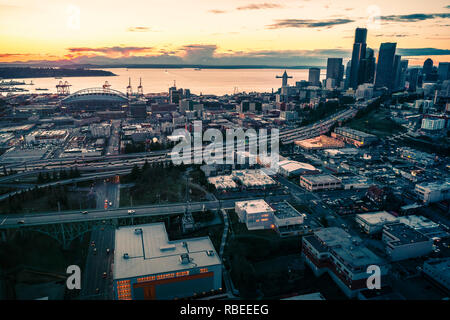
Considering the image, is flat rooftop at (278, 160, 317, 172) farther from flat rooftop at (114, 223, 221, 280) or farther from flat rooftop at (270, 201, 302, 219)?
flat rooftop at (114, 223, 221, 280)

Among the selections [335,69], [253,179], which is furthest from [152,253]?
[335,69]

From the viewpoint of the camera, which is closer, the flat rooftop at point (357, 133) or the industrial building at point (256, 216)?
the industrial building at point (256, 216)

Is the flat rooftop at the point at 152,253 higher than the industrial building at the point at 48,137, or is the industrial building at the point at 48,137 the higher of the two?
the flat rooftop at the point at 152,253

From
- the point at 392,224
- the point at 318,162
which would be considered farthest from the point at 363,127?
the point at 392,224

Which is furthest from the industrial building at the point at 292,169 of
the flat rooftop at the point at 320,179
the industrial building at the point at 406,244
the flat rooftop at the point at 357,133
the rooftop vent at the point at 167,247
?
the rooftop vent at the point at 167,247

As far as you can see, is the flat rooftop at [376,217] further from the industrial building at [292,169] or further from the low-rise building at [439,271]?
the industrial building at [292,169]

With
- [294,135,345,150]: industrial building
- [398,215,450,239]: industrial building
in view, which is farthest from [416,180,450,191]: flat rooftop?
[294,135,345,150]: industrial building
